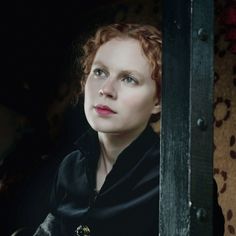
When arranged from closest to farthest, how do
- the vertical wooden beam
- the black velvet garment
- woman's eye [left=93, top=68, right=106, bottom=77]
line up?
the vertical wooden beam
the black velvet garment
woman's eye [left=93, top=68, right=106, bottom=77]

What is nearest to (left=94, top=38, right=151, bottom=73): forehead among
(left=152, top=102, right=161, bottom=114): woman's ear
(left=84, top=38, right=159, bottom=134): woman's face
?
(left=84, top=38, right=159, bottom=134): woman's face

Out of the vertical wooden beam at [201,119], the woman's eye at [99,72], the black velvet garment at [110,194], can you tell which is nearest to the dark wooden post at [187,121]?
the vertical wooden beam at [201,119]

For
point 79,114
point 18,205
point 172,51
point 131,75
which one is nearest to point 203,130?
point 172,51

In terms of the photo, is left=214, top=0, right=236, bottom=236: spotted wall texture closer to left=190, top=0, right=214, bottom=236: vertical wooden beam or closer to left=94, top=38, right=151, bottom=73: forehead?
left=94, top=38, right=151, bottom=73: forehead

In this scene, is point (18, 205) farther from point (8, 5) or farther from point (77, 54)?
point (8, 5)

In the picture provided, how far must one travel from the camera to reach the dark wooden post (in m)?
1.41

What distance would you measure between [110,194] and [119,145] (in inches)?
6.2

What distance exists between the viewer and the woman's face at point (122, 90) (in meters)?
2.01

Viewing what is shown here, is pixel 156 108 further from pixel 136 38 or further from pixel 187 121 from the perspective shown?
pixel 187 121

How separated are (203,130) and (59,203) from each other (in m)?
0.86

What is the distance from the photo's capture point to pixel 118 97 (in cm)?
201

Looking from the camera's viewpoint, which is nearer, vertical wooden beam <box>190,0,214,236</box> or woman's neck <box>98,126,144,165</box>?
vertical wooden beam <box>190,0,214,236</box>

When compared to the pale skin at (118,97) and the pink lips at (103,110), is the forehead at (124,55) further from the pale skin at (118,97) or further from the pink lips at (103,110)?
the pink lips at (103,110)

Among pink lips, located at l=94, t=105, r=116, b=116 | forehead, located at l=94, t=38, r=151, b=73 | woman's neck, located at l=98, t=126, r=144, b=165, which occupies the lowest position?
woman's neck, located at l=98, t=126, r=144, b=165
